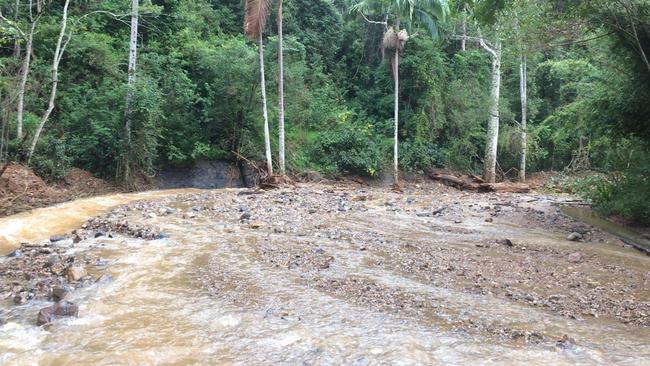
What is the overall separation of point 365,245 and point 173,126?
A: 1350 cm

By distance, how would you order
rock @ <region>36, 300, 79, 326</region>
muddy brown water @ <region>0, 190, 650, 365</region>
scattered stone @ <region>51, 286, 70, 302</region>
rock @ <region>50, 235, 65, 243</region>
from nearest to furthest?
muddy brown water @ <region>0, 190, 650, 365</region> < rock @ <region>36, 300, 79, 326</region> < scattered stone @ <region>51, 286, 70, 302</region> < rock @ <region>50, 235, 65, 243</region>

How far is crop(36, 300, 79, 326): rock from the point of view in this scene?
15.3 ft

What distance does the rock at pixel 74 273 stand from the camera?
19.8 ft

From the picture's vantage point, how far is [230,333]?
14.7 ft

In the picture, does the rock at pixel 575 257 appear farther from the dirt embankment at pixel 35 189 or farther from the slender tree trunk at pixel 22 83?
the slender tree trunk at pixel 22 83

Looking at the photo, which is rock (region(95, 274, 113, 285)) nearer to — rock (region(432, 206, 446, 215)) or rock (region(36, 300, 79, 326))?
rock (region(36, 300, 79, 326))

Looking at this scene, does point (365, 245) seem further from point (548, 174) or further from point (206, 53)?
point (548, 174)

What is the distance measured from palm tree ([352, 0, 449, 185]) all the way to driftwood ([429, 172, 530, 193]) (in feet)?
8.40

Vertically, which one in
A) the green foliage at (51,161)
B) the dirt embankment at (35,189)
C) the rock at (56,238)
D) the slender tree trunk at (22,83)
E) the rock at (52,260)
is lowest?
the rock at (56,238)

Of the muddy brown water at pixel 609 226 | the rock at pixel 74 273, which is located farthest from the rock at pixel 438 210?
the rock at pixel 74 273

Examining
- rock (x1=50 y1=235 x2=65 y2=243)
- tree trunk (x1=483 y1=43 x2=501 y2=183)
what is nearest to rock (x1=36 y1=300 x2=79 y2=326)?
rock (x1=50 y1=235 x2=65 y2=243)

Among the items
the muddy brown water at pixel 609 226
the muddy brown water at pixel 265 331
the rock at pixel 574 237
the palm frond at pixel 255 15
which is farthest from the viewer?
the palm frond at pixel 255 15

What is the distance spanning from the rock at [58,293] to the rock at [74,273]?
0.48 meters

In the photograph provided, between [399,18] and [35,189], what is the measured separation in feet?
52.3
